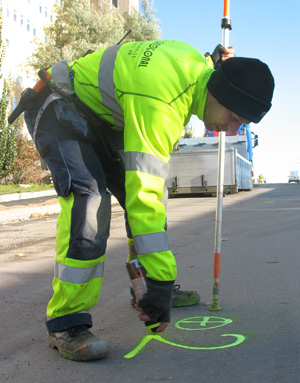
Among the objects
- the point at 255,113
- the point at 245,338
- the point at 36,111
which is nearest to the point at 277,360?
the point at 245,338

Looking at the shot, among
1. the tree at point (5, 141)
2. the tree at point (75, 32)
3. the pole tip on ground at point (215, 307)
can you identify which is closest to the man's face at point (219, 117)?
the pole tip on ground at point (215, 307)

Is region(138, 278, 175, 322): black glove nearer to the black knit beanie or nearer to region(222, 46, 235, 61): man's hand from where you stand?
the black knit beanie

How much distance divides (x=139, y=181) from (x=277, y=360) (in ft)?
3.97

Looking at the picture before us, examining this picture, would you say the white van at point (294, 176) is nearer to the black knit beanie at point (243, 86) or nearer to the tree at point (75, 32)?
the tree at point (75, 32)

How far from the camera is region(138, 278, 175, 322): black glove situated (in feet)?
8.09

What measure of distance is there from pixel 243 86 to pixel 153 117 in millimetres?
505

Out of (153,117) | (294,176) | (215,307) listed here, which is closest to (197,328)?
(215,307)

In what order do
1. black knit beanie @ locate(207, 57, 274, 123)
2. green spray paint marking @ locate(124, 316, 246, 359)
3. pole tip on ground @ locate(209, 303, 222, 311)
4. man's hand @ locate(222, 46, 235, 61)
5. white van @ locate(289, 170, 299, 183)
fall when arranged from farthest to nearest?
white van @ locate(289, 170, 299, 183) < pole tip on ground @ locate(209, 303, 222, 311) < man's hand @ locate(222, 46, 235, 61) < green spray paint marking @ locate(124, 316, 246, 359) < black knit beanie @ locate(207, 57, 274, 123)

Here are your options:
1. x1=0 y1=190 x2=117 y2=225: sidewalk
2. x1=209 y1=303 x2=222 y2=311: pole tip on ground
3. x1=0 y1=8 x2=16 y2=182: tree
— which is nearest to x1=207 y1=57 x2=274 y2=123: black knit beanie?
x1=209 y1=303 x2=222 y2=311: pole tip on ground

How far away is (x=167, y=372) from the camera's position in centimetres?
264

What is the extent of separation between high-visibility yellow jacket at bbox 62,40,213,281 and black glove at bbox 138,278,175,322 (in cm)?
3

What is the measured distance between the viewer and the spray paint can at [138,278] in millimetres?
2488

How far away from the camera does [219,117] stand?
2.77 meters

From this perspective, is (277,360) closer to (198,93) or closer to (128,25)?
(198,93)
